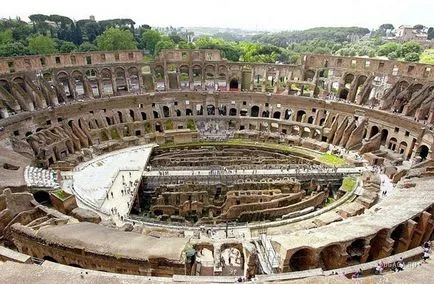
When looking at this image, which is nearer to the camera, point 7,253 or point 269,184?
point 7,253

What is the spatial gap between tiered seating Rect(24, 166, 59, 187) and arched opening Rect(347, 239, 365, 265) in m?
24.0

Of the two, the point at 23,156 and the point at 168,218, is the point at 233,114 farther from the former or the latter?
the point at 23,156

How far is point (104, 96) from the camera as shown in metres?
44.4

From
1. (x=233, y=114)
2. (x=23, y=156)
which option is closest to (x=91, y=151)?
(x=23, y=156)

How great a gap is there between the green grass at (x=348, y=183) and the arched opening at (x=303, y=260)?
44.2 ft

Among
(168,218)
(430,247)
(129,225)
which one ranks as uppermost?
(430,247)

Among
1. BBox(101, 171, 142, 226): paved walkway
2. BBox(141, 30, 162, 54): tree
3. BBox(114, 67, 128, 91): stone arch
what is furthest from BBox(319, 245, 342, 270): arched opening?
BBox(141, 30, 162, 54): tree

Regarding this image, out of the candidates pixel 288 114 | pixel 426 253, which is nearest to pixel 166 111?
pixel 288 114

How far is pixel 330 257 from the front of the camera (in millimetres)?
20203

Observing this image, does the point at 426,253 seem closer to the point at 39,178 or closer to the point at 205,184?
the point at 205,184

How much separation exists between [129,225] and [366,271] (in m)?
15.9

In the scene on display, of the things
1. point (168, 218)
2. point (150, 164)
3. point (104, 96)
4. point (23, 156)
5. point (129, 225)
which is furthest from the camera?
point (104, 96)

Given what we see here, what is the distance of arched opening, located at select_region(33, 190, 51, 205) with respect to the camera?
2725 cm

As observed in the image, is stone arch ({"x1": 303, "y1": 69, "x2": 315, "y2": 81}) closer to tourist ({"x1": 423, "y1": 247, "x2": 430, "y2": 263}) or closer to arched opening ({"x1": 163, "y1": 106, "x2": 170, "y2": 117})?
arched opening ({"x1": 163, "y1": 106, "x2": 170, "y2": 117})
